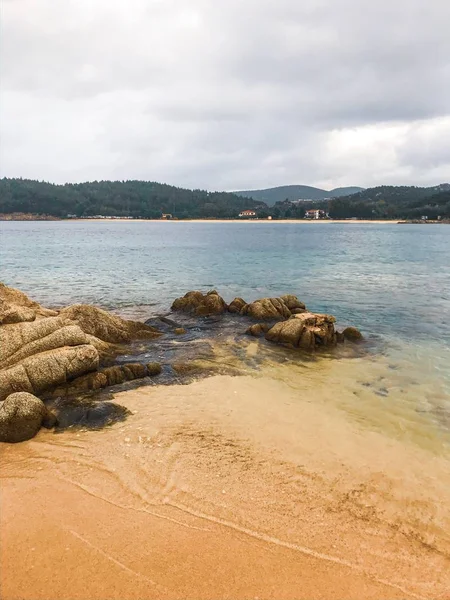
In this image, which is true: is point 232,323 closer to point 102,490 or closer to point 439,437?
point 439,437

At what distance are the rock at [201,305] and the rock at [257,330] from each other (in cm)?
436

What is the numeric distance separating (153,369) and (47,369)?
141 inches

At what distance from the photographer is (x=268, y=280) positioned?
40.8m

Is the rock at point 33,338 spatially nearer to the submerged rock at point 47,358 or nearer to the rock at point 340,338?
the submerged rock at point 47,358

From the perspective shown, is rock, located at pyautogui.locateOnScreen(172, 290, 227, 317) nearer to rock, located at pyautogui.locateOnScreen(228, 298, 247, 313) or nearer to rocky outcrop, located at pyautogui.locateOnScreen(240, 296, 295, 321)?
rock, located at pyautogui.locateOnScreen(228, 298, 247, 313)

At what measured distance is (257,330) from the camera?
813 inches

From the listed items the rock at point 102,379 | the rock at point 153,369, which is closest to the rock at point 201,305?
the rock at point 153,369

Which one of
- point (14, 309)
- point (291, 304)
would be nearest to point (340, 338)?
point (291, 304)

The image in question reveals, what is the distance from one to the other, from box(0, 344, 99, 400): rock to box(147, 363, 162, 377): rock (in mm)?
1824

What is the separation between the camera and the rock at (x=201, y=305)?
24.7m

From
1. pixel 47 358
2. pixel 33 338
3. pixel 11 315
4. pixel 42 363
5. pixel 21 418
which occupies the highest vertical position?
pixel 11 315

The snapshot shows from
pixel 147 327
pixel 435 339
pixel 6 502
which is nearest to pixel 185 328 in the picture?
pixel 147 327

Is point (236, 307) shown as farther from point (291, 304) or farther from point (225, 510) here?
point (225, 510)

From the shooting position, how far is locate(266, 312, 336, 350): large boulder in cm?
1884
